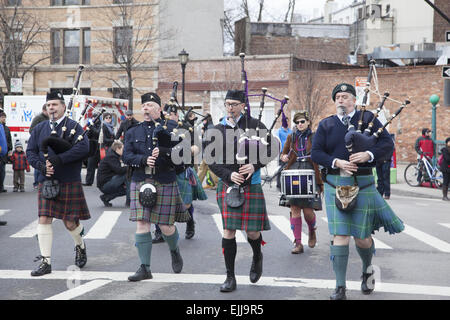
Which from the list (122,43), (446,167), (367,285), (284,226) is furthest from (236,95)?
(122,43)

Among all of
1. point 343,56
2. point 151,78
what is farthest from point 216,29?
point 343,56

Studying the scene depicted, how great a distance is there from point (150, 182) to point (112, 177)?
6.60m

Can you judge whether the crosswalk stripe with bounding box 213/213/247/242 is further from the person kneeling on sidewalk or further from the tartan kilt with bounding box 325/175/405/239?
the tartan kilt with bounding box 325/175/405/239

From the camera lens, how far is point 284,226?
1038cm

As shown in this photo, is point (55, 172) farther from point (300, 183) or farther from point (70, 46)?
point (70, 46)

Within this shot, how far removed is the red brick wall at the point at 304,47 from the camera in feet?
126

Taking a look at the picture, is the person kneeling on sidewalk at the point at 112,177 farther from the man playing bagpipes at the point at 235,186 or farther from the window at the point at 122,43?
the window at the point at 122,43

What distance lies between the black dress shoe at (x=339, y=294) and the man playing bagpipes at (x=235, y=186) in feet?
3.00

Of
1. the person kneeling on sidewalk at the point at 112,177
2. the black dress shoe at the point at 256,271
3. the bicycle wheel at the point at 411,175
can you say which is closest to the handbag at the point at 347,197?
the black dress shoe at the point at 256,271

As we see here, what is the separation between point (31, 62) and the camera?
1352 inches

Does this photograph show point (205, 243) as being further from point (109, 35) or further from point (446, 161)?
point (109, 35)

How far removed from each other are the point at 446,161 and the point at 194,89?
61.2ft

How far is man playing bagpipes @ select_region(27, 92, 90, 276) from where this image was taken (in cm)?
657
